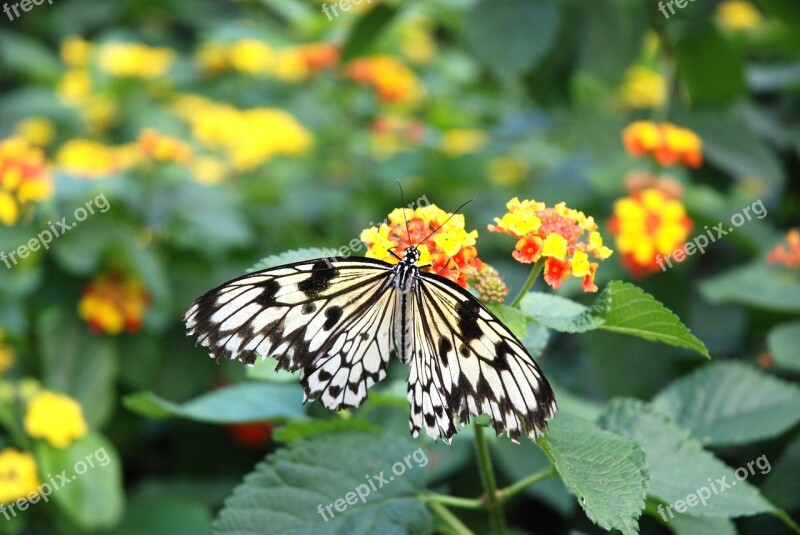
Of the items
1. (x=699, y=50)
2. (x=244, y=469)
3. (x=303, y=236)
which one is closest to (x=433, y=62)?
(x=303, y=236)

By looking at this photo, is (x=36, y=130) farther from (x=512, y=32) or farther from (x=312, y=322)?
(x=312, y=322)

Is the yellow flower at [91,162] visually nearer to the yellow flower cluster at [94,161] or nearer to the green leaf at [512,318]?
the yellow flower cluster at [94,161]

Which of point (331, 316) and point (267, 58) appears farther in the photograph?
point (267, 58)

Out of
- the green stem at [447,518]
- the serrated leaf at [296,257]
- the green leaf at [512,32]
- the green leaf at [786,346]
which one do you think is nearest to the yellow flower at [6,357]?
the serrated leaf at [296,257]

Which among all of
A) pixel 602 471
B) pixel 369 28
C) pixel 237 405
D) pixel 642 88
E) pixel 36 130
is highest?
pixel 36 130

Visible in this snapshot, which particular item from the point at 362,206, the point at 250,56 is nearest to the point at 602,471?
the point at 362,206

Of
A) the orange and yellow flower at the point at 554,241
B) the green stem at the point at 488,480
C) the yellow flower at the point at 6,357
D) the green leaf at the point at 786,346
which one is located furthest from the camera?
the yellow flower at the point at 6,357
